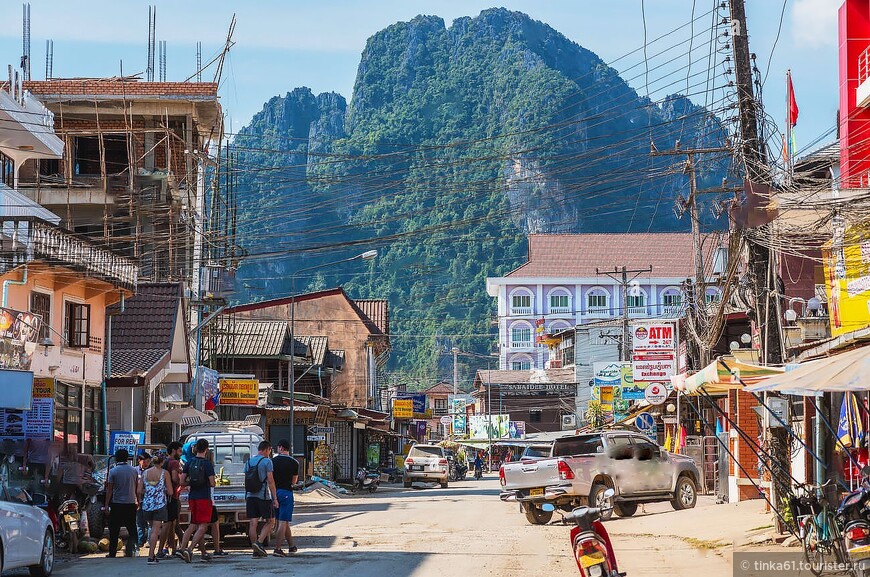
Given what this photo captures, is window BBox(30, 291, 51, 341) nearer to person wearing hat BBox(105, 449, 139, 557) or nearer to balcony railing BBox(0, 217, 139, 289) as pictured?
balcony railing BBox(0, 217, 139, 289)

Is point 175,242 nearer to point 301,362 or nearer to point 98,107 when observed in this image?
point 98,107

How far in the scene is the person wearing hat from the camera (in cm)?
1894

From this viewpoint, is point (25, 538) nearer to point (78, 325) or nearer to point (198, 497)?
point (198, 497)

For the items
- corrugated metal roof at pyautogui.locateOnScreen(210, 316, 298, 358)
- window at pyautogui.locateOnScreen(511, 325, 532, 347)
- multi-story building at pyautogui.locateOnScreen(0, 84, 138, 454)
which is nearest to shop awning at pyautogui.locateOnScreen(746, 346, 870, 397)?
multi-story building at pyautogui.locateOnScreen(0, 84, 138, 454)

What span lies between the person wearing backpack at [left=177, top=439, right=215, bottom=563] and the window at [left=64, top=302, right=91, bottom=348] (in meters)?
13.8

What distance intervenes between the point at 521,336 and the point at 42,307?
9844 centimetres

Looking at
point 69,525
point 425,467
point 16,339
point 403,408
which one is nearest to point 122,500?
point 69,525

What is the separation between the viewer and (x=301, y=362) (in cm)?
6272

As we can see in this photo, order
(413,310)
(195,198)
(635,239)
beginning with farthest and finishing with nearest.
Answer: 1. (413,310)
2. (635,239)
3. (195,198)

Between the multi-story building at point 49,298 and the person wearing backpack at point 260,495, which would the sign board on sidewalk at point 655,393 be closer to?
the multi-story building at point 49,298

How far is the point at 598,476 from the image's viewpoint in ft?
87.1

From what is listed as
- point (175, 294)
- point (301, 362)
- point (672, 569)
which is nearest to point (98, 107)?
point (175, 294)

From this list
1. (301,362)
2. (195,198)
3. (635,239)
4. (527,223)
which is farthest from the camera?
(527,223)

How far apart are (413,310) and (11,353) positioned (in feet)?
419
